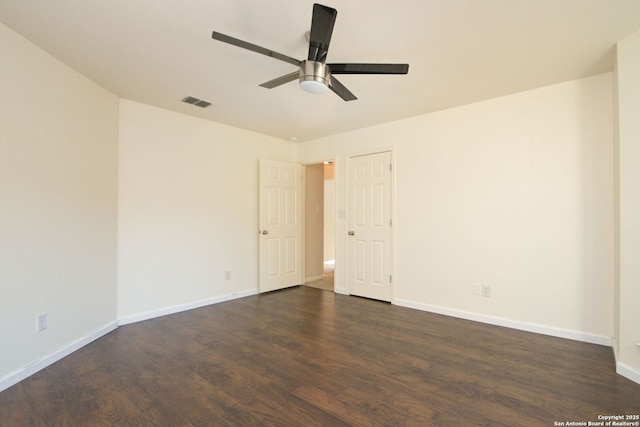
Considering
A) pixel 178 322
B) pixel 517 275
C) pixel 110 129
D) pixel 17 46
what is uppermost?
pixel 17 46

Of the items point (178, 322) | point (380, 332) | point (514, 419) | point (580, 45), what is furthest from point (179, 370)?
point (580, 45)

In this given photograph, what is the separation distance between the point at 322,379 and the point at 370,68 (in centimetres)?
219

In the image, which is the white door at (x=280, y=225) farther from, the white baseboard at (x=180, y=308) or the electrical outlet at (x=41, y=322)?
the electrical outlet at (x=41, y=322)

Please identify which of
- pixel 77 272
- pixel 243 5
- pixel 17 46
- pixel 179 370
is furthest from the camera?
pixel 77 272

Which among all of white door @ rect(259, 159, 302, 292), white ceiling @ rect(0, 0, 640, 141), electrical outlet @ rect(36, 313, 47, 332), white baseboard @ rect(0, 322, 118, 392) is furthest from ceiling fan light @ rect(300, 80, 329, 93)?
white baseboard @ rect(0, 322, 118, 392)

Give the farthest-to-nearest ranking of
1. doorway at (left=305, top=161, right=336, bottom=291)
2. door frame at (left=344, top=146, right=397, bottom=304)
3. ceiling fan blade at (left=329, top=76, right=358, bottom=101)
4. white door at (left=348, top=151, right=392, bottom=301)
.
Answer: doorway at (left=305, top=161, right=336, bottom=291), white door at (left=348, top=151, right=392, bottom=301), door frame at (left=344, top=146, right=397, bottom=304), ceiling fan blade at (left=329, top=76, right=358, bottom=101)

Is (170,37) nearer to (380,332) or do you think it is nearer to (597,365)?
(380,332)

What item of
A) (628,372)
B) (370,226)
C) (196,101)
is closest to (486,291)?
(628,372)

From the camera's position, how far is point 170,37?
2.12 meters

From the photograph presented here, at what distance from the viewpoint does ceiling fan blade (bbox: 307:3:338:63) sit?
1.50 metres

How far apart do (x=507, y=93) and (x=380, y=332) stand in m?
2.82

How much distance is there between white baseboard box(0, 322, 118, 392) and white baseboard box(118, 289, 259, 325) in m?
0.23

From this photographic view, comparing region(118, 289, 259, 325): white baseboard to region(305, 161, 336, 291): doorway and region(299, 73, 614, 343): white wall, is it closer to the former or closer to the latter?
region(305, 161, 336, 291): doorway

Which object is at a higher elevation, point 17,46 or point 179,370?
point 17,46
